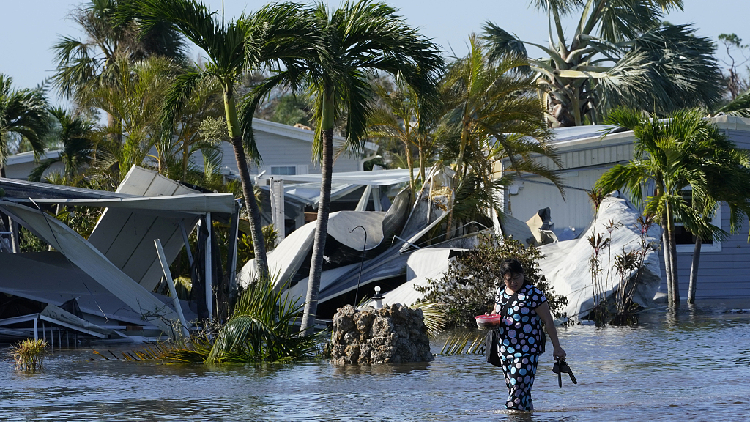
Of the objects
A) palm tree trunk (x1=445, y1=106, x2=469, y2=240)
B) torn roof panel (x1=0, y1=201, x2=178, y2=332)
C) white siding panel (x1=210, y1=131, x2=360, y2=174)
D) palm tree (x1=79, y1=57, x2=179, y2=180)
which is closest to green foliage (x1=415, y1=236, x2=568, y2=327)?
palm tree trunk (x1=445, y1=106, x2=469, y2=240)

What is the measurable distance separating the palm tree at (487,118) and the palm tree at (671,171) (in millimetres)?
2016

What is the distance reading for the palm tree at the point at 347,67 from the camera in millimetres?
14852

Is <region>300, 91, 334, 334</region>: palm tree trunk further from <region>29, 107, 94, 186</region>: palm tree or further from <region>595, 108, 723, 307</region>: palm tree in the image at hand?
<region>29, 107, 94, 186</region>: palm tree

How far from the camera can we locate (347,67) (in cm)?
1507

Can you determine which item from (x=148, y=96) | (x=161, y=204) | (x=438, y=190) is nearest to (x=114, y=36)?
(x=148, y=96)

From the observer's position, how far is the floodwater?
8.52 metres

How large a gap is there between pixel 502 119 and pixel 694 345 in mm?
8690

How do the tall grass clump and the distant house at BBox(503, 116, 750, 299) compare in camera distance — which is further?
the distant house at BBox(503, 116, 750, 299)

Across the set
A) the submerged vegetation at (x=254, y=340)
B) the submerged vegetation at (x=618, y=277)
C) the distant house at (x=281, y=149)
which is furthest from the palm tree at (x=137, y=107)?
the distant house at (x=281, y=149)

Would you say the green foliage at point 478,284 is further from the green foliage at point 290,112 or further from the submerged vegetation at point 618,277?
the green foliage at point 290,112

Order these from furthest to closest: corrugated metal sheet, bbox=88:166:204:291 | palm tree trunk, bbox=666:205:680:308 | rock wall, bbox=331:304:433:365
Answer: palm tree trunk, bbox=666:205:680:308
corrugated metal sheet, bbox=88:166:204:291
rock wall, bbox=331:304:433:365

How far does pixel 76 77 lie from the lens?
31.3 meters

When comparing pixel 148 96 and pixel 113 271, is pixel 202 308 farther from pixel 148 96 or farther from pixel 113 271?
pixel 148 96

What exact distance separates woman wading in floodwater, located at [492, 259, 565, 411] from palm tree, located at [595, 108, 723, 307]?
446 inches
